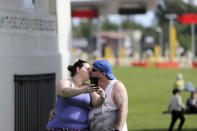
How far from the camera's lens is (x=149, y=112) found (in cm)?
2250

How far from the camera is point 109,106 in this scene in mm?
7004

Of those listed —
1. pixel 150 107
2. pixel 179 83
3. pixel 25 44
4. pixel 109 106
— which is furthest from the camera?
pixel 179 83

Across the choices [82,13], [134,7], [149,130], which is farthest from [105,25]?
[149,130]

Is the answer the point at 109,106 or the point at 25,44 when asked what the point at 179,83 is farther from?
the point at 109,106

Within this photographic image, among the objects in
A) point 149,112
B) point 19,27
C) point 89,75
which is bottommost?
point 149,112

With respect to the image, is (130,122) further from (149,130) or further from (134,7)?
(134,7)

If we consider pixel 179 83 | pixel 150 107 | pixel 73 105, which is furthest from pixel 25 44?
pixel 179 83

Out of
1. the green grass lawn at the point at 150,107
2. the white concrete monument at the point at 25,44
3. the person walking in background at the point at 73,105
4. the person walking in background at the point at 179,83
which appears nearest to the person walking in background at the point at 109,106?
the person walking in background at the point at 73,105

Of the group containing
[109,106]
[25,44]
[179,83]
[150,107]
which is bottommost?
[150,107]

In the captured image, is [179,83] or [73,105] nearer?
[73,105]

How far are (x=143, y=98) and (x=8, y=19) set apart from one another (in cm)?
1917

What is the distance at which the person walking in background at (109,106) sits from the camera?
6879 mm

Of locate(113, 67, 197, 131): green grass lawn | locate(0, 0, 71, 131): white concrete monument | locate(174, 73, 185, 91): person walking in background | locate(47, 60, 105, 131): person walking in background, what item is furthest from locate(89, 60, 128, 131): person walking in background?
locate(174, 73, 185, 91): person walking in background

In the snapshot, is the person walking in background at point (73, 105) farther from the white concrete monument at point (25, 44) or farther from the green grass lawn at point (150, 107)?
the green grass lawn at point (150, 107)
